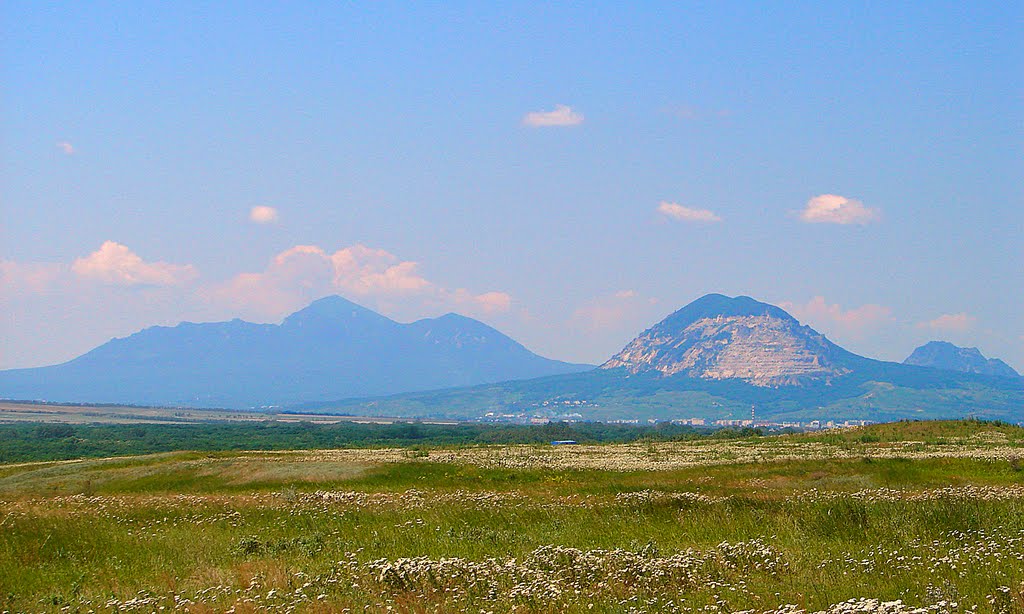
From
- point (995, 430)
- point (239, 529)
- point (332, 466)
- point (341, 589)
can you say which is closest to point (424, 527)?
point (239, 529)

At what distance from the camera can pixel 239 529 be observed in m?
25.7

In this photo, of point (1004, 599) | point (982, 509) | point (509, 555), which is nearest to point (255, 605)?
point (509, 555)

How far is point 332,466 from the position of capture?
56312mm

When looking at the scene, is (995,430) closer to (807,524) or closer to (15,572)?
(807,524)

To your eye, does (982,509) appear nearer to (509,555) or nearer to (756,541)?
(756,541)

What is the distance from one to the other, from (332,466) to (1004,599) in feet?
157

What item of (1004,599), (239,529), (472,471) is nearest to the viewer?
(1004,599)

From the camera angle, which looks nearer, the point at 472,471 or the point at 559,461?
the point at 472,471

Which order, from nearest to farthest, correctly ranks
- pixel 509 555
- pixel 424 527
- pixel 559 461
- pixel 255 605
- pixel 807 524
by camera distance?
pixel 255 605 < pixel 509 555 < pixel 807 524 < pixel 424 527 < pixel 559 461

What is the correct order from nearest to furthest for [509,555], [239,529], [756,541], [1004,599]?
1. [1004,599]
2. [756,541]
3. [509,555]
4. [239,529]

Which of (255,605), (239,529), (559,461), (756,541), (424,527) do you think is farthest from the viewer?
(559,461)

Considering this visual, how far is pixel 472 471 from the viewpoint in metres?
53.0

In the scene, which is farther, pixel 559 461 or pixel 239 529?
pixel 559 461

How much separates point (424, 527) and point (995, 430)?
6333cm
